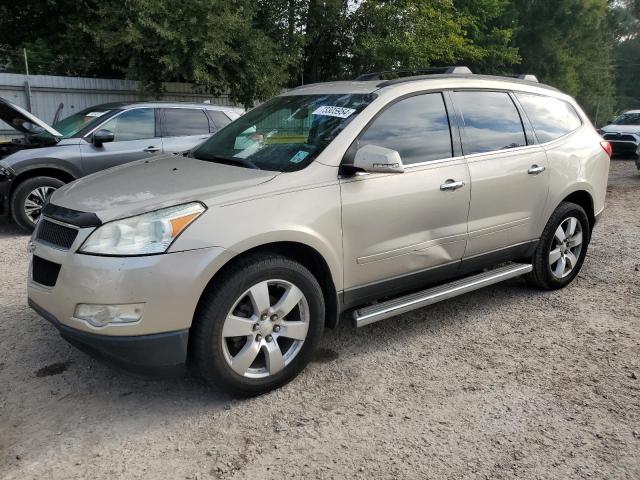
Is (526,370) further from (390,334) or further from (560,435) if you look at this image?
(390,334)

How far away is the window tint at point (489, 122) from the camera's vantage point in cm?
404

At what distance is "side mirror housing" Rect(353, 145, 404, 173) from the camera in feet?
10.5

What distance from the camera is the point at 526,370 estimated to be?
351 cm

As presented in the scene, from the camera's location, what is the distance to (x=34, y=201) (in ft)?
23.0

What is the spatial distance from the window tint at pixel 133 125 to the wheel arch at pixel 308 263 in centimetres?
511

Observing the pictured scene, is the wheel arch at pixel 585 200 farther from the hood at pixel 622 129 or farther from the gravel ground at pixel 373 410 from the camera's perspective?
the hood at pixel 622 129

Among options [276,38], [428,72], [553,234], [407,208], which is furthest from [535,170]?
[276,38]

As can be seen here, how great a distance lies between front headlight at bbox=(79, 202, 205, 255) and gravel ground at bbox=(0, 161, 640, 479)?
0.93 m

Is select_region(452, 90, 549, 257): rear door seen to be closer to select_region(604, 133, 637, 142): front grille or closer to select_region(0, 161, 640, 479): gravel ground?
select_region(0, 161, 640, 479): gravel ground

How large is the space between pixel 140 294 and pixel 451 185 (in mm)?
2168

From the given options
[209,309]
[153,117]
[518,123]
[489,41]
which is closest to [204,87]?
[153,117]

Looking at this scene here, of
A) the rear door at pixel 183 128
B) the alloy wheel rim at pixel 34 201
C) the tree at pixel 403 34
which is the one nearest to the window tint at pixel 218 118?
the rear door at pixel 183 128

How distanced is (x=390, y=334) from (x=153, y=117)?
5146 millimetres

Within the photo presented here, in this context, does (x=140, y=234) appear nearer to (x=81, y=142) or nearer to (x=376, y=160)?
(x=376, y=160)
